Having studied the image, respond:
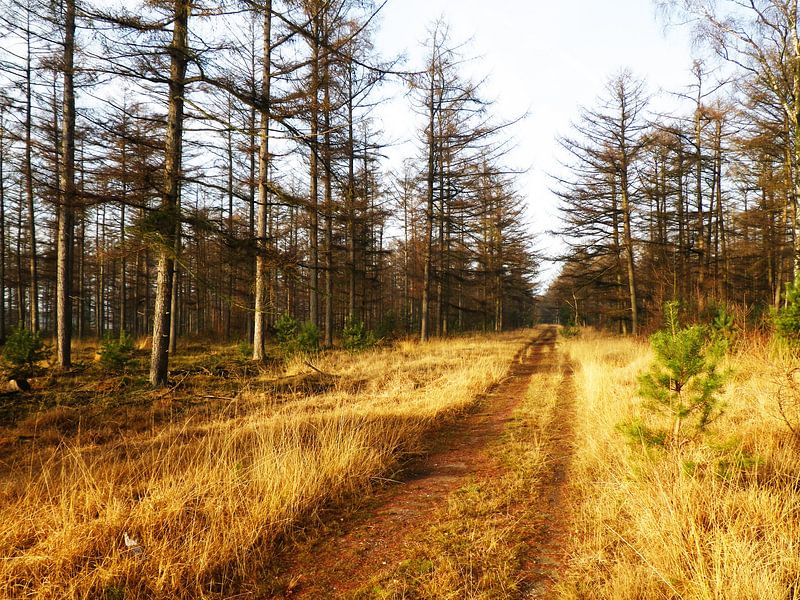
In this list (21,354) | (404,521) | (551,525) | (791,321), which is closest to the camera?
(551,525)

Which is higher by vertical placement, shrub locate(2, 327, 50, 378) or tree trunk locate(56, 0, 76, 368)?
tree trunk locate(56, 0, 76, 368)

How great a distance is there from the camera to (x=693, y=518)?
239 centimetres

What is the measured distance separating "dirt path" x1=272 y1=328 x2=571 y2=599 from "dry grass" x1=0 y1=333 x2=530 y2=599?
0.93ft

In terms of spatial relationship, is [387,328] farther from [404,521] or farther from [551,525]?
[551,525]

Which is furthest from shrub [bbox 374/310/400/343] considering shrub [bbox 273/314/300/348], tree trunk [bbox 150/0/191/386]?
tree trunk [bbox 150/0/191/386]

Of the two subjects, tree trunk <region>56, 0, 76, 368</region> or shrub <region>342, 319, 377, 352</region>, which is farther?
shrub <region>342, 319, 377, 352</region>

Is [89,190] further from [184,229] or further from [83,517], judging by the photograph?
[83,517]

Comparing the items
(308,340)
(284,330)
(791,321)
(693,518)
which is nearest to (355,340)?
(308,340)

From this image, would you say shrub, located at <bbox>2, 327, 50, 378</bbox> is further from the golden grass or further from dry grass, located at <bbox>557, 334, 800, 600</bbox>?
dry grass, located at <bbox>557, 334, 800, 600</bbox>

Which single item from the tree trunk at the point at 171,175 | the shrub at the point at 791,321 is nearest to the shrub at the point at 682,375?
the shrub at the point at 791,321

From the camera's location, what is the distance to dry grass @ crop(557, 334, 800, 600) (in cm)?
198

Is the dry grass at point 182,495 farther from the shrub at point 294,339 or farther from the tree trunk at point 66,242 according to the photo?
the tree trunk at point 66,242

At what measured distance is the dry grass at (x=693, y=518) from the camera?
77.8 inches

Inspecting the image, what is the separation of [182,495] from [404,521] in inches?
72.3
